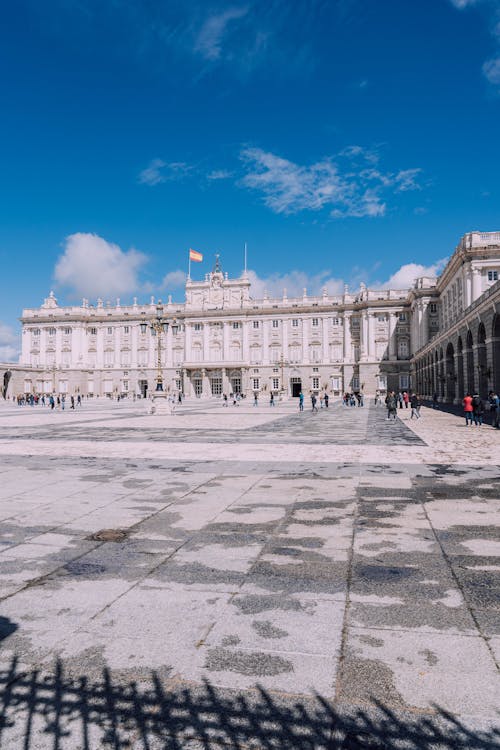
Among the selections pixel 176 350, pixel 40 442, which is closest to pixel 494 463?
pixel 40 442

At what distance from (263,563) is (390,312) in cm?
7346

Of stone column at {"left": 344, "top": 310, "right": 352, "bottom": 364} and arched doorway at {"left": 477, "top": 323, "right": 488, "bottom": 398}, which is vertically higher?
stone column at {"left": 344, "top": 310, "right": 352, "bottom": 364}

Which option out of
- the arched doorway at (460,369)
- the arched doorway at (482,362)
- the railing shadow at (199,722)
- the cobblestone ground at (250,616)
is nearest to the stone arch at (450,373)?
the arched doorway at (460,369)

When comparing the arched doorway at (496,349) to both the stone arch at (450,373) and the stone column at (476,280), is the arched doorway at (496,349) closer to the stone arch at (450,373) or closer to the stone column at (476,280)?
the stone arch at (450,373)

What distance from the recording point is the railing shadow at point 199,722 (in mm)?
2365

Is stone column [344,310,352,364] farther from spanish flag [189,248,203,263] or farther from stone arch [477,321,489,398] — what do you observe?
stone arch [477,321,489,398]

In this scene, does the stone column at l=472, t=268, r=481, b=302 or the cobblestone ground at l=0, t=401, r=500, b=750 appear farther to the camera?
the stone column at l=472, t=268, r=481, b=302

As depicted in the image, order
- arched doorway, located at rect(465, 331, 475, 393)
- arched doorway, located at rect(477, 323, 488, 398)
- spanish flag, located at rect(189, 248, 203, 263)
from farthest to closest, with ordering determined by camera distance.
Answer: spanish flag, located at rect(189, 248, 203, 263) < arched doorway, located at rect(465, 331, 475, 393) < arched doorway, located at rect(477, 323, 488, 398)

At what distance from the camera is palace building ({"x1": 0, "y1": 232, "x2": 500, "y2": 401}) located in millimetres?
74250

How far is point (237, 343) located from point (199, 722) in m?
79.5

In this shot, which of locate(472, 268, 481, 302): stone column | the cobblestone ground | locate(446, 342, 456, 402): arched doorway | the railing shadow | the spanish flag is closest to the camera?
the railing shadow

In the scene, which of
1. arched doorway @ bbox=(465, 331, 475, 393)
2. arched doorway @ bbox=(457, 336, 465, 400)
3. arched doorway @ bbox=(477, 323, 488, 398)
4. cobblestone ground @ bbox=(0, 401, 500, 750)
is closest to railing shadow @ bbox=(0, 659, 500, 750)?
cobblestone ground @ bbox=(0, 401, 500, 750)

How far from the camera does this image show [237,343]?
81.6 metres

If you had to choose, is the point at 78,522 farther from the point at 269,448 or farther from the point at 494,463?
the point at 494,463
